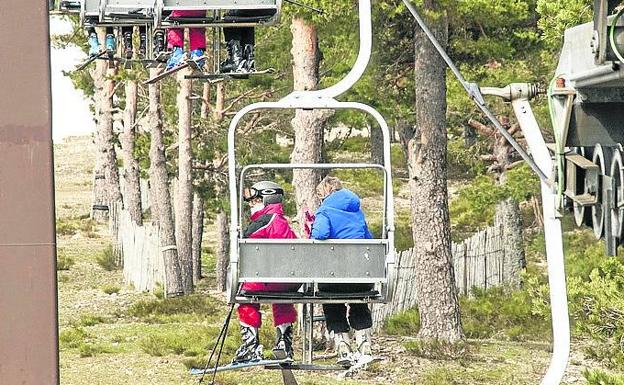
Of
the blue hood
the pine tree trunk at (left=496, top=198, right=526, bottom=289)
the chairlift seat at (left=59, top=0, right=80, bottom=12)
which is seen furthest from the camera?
the pine tree trunk at (left=496, top=198, right=526, bottom=289)

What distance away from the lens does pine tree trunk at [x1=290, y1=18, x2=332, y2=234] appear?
2206 centimetres

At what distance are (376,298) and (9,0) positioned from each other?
275cm

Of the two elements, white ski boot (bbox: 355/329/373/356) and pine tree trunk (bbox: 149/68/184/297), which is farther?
pine tree trunk (bbox: 149/68/184/297)

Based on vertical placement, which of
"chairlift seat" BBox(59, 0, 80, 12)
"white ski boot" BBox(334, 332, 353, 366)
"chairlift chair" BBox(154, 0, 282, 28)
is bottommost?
"white ski boot" BBox(334, 332, 353, 366)

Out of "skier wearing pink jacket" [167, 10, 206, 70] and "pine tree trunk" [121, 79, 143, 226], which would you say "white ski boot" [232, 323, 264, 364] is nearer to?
"skier wearing pink jacket" [167, 10, 206, 70]

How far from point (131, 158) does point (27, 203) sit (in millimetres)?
22848

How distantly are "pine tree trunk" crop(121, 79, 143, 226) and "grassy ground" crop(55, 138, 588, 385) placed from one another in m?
1.36

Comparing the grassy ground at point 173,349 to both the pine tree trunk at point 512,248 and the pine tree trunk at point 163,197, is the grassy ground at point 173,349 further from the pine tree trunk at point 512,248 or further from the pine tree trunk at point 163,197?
the pine tree trunk at point 512,248

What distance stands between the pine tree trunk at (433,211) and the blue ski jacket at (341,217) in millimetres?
12405

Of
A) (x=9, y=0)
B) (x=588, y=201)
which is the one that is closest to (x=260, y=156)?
(x=9, y=0)

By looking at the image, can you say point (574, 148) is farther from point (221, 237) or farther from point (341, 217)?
point (221, 237)

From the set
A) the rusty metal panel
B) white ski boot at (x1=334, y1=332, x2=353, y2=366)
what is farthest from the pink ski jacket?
the rusty metal panel

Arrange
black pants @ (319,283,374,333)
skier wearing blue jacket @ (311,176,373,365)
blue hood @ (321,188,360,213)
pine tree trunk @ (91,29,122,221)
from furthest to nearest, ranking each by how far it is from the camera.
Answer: pine tree trunk @ (91,29,122,221)
black pants @ (319,283,374,333)
blue hood @ (321,188,360,213)
skier wearing blue jacket @ (311,176,373,365)

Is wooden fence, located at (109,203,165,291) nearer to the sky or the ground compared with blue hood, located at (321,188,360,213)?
nearer to the ground
